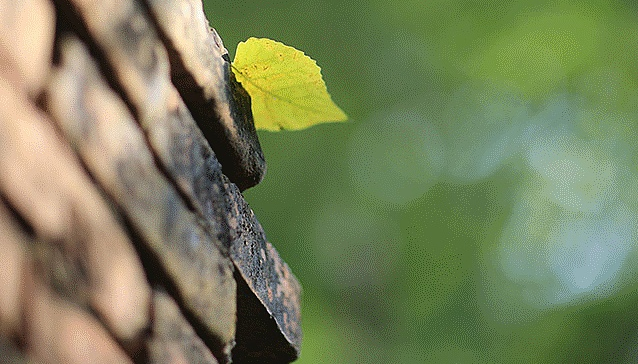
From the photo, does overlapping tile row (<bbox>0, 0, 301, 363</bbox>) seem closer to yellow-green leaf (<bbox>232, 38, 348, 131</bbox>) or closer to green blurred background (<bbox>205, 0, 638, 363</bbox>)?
yellow-green leaf (<bbox>232, 38, 348, 131</bbox>)

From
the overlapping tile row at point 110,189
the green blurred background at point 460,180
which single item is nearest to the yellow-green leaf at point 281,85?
the overlapping tile row at point 110,189

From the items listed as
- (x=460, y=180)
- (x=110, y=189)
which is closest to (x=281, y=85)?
(x=110, y=189)

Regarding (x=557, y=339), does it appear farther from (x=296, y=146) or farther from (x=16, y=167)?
(x=16, y=167)

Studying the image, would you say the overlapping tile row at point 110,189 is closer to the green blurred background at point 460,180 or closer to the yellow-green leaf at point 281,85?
the yellow-green leaf at point 281,85

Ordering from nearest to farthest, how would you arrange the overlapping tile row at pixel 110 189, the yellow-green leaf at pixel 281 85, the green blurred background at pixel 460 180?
the overlapping tile row at pixel 110 189
the yellow-green leaf at pixel 281 85
the green blurred background at pixel 460 180

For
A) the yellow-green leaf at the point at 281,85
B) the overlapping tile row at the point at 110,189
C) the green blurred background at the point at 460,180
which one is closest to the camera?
the overlapping tile row at the point at 110,189

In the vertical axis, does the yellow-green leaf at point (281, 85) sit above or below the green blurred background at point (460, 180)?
below
